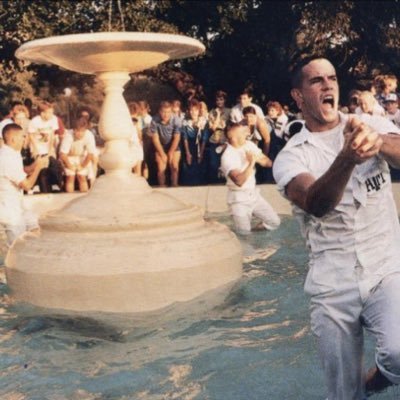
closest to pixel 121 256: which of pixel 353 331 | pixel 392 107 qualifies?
pixel 353 331

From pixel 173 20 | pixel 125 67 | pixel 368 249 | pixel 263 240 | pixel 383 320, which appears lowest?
pixel 263 240

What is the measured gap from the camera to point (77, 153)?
1399 cm

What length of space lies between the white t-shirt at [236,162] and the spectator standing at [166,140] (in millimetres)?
4267

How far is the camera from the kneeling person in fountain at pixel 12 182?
8906mm

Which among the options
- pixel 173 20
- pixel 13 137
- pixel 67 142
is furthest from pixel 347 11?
pixel 13 137

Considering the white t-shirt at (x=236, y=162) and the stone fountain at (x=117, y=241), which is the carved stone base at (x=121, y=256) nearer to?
the stone fountain at (x=117, y=241)

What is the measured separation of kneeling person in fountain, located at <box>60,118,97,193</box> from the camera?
45.9 ft

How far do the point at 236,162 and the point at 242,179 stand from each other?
0.85 feet

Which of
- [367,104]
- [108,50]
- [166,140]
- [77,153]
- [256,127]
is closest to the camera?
[108,50]

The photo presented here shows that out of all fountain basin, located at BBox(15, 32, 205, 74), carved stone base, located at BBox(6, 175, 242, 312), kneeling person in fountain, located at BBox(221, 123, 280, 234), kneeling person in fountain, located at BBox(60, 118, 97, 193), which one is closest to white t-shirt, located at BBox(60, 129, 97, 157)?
kneeling person in fountain, located at BBox(60, 118, 97, 193)

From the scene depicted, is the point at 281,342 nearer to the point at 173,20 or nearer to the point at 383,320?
the point at 383,320

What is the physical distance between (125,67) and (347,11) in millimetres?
17843

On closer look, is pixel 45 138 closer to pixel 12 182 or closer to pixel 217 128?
pixel 217 128

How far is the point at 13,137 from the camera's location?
8.92 meters
